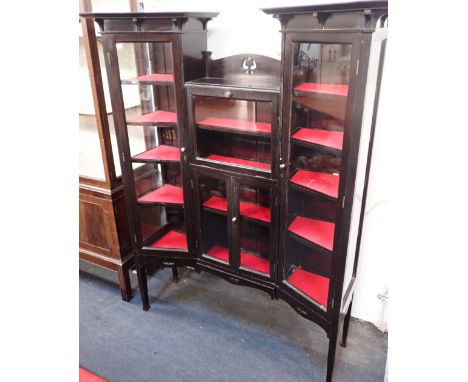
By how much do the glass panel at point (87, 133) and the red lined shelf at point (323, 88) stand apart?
113 centimetres

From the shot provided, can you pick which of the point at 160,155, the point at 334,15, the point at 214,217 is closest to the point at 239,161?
the point at 214,217

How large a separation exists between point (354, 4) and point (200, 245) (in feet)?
4.40

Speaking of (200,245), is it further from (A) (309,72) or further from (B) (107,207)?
(A) (309,72)

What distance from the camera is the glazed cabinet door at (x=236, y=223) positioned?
1691mm

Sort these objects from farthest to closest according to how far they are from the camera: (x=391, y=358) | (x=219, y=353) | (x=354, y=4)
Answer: (x=219, y=353), (x=354, y=4), (x=391, y=358)

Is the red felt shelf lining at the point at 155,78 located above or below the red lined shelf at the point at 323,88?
above

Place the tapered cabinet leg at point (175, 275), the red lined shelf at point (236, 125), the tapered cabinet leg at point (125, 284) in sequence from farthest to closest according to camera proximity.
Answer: the tapered cabinet leg at point (175, 275)
the tapered cabinet leg at point (125, 284)
the red lined shelf at point (236, 125)

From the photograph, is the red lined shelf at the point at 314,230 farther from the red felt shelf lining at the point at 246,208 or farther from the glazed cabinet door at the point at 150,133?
the glazed cabinet door at the point at 150,133

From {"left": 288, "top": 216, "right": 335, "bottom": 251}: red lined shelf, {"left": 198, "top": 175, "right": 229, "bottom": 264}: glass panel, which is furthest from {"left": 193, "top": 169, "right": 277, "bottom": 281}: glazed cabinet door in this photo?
{"left": 288, "top": 216, "right": 335, "bottom": 251}: red lined shelf

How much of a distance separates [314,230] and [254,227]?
1.34ft

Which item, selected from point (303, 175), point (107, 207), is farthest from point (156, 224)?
point (303, 175)

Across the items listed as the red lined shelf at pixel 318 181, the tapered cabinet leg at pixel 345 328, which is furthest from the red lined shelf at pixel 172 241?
the tapered cabinet leg at pixel 345 328

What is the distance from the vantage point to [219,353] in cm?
184

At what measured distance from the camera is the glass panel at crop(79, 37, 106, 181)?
6.37ft
